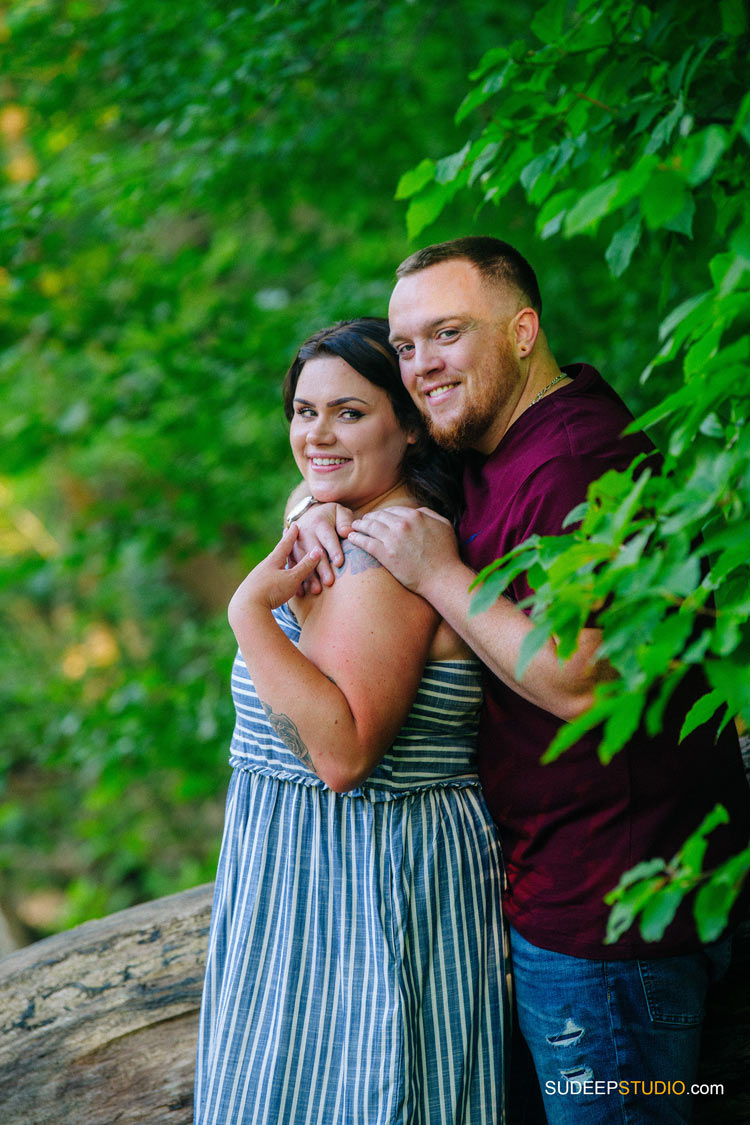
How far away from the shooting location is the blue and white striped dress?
193 centimetres

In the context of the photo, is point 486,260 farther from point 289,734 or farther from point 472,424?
point 289,734

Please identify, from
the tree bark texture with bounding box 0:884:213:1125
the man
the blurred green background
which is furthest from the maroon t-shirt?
the blurred green background

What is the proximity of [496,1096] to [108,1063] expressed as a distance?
1081mm

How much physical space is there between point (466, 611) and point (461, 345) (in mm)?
632

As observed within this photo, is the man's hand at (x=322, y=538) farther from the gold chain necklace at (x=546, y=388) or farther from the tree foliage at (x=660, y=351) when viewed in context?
the tree foliage at (x=660, y=351)

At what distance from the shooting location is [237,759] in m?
2.20

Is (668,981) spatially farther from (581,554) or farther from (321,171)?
(321,171)

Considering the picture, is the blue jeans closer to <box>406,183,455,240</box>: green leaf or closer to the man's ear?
the man's ear

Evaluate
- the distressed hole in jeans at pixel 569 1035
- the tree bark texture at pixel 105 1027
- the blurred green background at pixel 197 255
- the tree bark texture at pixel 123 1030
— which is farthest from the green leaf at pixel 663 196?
the blurred green background at pixel 197 255

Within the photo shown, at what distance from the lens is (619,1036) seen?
1857 millimetres

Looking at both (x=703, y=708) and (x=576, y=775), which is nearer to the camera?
(x=703, y=708)

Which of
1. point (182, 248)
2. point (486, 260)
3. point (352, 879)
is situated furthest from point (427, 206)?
point (182, 248)

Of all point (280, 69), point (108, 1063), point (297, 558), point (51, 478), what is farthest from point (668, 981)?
point (51, 478)

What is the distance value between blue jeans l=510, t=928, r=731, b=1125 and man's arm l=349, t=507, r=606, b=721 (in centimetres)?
55
